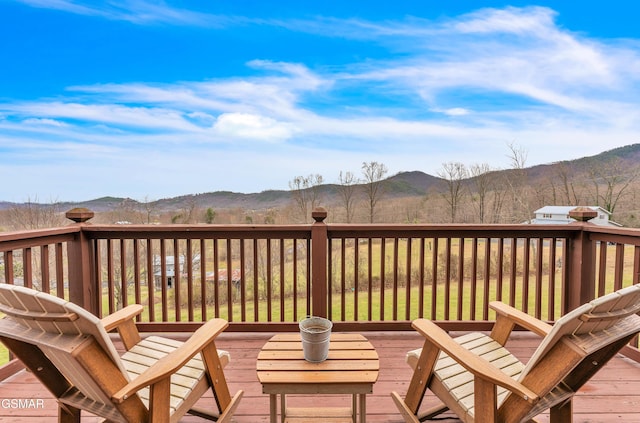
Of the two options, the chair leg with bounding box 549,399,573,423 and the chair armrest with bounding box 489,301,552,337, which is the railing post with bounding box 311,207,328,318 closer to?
the chair armrest with bounding box 489,301,552,337

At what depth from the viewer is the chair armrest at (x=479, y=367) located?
126cm

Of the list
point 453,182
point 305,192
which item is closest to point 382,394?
point 305,192

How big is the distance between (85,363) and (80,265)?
2.22m

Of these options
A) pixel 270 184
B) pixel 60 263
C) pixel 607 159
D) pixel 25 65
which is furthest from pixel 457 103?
pixel 25 65

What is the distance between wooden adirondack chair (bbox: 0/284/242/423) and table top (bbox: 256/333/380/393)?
1.11ft

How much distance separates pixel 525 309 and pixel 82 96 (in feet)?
32.0

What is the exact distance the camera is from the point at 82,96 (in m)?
7.90

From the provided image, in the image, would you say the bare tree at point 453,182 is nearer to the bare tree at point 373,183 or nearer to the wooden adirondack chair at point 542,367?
the bare tree at point 373,183

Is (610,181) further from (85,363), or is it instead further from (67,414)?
(67,414)

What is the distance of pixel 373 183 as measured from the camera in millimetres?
6922

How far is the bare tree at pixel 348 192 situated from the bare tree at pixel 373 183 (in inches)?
11.1

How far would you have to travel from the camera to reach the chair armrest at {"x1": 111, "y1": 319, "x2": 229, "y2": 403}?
1.26 meters

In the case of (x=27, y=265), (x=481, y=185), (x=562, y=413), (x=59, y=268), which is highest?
(x=481, y=185)
